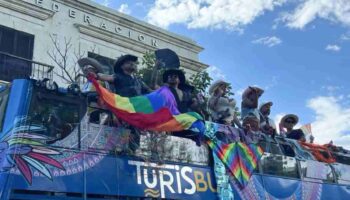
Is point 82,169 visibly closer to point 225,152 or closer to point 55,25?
point 225,152

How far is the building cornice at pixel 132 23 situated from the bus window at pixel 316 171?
32.6 feet

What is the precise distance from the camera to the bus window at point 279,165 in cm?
642

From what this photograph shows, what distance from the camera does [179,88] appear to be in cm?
602

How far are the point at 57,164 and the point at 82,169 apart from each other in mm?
263

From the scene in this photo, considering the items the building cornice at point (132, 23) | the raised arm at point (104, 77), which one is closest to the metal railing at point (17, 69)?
the building cornice at point (132, 23)

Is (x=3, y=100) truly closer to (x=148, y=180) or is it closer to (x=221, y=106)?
(x=148, y=180)

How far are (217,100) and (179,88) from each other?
31.8 inches

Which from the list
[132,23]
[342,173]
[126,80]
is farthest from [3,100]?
[132,23]

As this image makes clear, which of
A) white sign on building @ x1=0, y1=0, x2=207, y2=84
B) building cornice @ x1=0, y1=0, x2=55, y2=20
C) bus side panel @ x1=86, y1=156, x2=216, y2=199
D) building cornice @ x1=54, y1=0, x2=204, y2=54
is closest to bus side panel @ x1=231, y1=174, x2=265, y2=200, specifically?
bus side panel @ x1=86, y1=156, x2=216, y2=199

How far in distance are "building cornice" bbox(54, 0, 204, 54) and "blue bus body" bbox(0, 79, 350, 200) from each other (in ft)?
34.3

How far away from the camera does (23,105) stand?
14.3ft

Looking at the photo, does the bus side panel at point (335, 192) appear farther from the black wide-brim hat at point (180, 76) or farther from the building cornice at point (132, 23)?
the building cornice at point (132, 23)

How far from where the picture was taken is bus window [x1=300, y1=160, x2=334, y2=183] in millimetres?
7125

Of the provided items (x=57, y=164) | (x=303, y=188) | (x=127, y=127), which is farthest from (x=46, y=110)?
(x=303, y=188)
